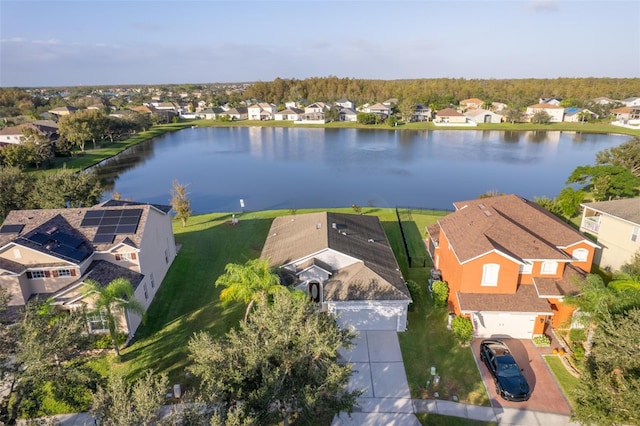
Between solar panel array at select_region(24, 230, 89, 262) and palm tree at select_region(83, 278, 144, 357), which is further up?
solar panel array at select_region(24, 230, 89, 262)

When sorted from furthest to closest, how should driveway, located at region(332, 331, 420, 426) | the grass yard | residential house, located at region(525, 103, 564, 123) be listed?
residential house, located at region(525, 103, 564, 123)
driveway, located at region(332, 331, 420, 426)
the grass yard

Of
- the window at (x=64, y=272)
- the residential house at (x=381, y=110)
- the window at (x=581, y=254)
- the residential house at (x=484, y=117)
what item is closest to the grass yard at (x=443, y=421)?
the window at (x=581, y=254)

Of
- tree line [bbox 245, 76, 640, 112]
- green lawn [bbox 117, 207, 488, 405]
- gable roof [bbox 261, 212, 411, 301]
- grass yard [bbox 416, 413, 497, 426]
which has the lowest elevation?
grass yard [bbox 416, 413, 497, 426]

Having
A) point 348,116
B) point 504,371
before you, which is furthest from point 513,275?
point 348,116

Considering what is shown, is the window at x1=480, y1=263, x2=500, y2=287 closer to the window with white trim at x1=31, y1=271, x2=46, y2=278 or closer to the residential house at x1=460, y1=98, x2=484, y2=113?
the window with white trim at x1=31, y1=271, x2=46, y2=278

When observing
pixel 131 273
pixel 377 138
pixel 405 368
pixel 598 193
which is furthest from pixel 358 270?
pixel 377 138

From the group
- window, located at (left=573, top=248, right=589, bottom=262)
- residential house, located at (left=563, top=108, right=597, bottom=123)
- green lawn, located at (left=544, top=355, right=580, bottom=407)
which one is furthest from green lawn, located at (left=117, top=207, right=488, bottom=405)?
residential house, located at (left=563, top=108, right=597, bottom=123)
